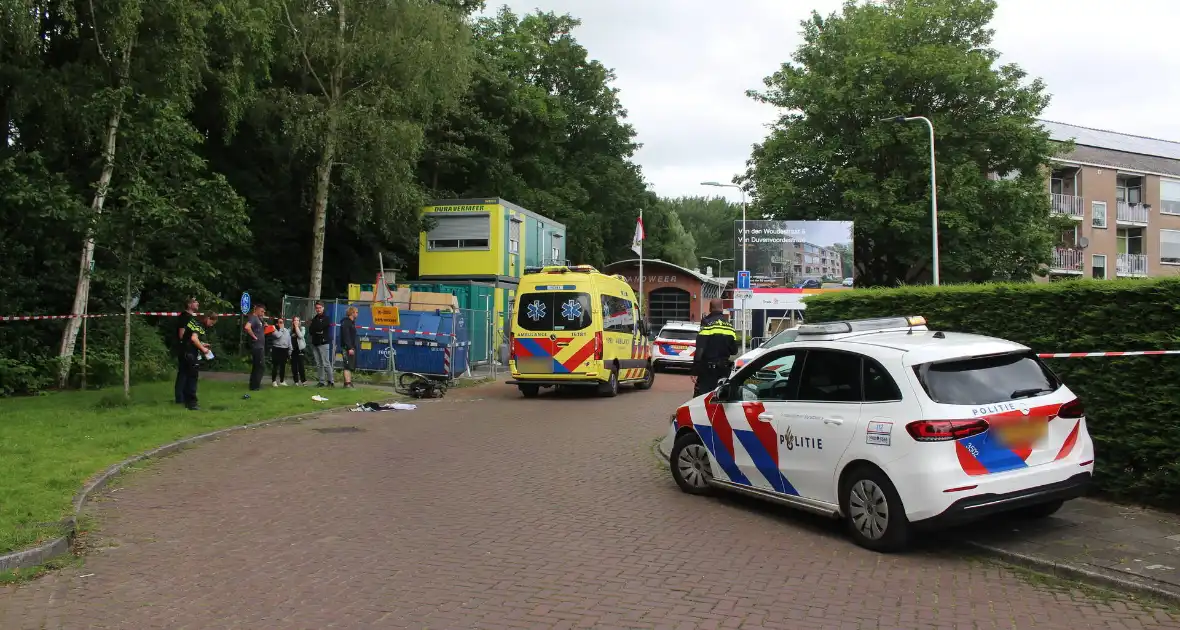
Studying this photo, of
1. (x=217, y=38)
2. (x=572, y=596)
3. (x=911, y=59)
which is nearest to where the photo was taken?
→ (x=572, y=596)

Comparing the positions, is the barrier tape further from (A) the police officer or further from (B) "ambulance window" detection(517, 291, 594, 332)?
(B) "ambulance window" detection(517, 291, 594, 332)

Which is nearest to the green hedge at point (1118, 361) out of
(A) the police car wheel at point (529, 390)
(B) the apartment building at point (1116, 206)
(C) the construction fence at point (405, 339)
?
(A) the police car wheel at point (529, 390)

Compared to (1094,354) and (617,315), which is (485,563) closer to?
(1094,354)

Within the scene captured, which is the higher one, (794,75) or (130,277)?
(794,75)

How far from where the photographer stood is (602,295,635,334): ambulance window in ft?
59.3

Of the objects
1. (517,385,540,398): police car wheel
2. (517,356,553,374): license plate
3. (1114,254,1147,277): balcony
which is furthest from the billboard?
(1114,254,1147,277): balcony

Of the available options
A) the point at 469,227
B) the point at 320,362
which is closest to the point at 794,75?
the point at 469,227

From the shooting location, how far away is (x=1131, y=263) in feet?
166

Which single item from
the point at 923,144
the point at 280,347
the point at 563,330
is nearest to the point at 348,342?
the point at 280,347

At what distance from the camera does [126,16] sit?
16141mm

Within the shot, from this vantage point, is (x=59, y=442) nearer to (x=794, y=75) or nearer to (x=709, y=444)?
(x=709, y=444)

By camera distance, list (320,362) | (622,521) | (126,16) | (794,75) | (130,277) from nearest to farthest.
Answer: (622,521) → (130,277) → (126,16) → (320,362) → (794,75)

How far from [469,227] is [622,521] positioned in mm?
26633

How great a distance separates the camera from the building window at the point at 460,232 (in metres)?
32.5
